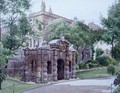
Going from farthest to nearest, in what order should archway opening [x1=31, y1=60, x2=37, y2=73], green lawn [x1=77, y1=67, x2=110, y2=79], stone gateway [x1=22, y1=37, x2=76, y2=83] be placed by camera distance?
green lawn [x1=77, y1=67, x2=110, y2=79] < archway opening [x1=31, y1=60, x2=37, y2=73] < stone gateway [x1=22, y1=37, x2=76, y2=83]

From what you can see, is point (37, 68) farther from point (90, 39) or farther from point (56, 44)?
point (90, 39)

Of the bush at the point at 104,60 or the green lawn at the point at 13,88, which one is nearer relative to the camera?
the green lawn at the point at 13,88

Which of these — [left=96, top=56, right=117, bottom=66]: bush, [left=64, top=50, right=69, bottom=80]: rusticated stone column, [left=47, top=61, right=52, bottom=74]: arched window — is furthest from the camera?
[left=96, top=56, right=117, bottom=66]: bush

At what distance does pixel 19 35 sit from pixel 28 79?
21.6 ft

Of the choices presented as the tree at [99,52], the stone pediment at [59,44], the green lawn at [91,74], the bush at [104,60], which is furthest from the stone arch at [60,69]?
the tree at [99,52]

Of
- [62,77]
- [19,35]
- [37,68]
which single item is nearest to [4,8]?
[19,35]

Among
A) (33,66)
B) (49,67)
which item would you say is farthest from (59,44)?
(33,66)

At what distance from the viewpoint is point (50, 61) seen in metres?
38.0

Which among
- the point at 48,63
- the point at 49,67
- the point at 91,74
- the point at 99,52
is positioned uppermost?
the point at 99,52

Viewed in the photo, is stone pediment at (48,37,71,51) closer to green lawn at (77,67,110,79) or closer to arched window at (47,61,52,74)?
arched window at (47,61,52,74)

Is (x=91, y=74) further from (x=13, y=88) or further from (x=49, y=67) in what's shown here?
(x=13, y=88)

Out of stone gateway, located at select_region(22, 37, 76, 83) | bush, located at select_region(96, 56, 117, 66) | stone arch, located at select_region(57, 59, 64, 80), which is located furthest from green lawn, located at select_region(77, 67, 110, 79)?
bush, located at select_region(96, 56, 117, 66)

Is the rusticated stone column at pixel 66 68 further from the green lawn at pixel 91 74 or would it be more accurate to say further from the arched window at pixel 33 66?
the arched window at pixel 33 66

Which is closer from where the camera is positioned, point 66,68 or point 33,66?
point 33,66
